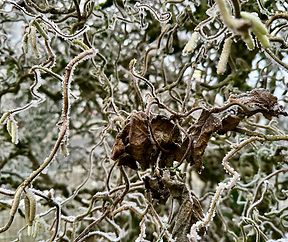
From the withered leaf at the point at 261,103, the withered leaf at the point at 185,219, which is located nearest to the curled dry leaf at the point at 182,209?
the withered leaf at the point at 185,219

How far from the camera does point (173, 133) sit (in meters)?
0.78

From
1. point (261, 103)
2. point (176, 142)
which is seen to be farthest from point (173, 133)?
point (261, 103)

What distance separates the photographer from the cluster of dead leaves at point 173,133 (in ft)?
2.47

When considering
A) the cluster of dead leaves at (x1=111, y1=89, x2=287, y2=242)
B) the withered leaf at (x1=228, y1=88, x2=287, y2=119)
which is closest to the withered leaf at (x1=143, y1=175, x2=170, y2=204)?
the cluster of dead leaves at (x1=111, y1=89, x2=287, y2=242)

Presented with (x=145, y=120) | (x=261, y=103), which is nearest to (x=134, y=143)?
(x=145, y=120)

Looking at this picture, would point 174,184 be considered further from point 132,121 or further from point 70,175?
point 70,175

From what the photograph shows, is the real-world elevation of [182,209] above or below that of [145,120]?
below

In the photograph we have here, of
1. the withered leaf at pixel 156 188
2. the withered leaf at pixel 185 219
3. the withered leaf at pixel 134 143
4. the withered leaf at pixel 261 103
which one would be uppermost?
the withered leaf at pixel 261 103

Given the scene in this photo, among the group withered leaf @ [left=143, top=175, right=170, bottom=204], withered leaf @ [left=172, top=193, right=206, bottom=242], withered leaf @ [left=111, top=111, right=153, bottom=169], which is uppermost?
withered leaf @ [left=111, top=111, right=153, bottom=169]

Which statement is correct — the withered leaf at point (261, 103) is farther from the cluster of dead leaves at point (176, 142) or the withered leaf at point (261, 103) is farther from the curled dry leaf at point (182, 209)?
the curled dry leaf at point (182, 209)

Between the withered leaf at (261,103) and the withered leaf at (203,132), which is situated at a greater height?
the withered leaf at (261,103)

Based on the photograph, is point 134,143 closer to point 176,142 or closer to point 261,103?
point 176,142

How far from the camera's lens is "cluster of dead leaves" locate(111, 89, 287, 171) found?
2.47 feet

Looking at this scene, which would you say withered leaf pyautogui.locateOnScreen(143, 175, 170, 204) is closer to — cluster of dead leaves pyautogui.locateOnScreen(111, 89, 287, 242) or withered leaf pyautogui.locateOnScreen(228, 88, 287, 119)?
cluster of dead leaves pyautogui.locateOnScreen(111, 89, 287, 242)
